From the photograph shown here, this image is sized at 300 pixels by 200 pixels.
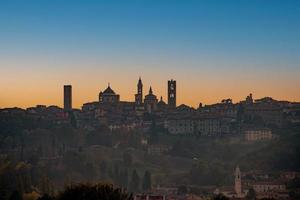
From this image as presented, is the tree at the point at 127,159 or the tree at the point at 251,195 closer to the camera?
the tree at the point at 251,195

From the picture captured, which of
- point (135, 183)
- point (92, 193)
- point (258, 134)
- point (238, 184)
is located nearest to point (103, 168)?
point (135, 183)

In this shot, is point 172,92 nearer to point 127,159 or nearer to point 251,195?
point 127,159

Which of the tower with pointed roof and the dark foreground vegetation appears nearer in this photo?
the dark foreground vegetation

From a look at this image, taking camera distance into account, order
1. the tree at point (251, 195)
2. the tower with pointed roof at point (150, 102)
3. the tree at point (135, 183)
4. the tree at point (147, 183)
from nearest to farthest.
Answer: the tree at point (251, 195)
the tree at point (147, 183)
the tree at point (135, 183)
the tower with pointed roof at point (150, 102)

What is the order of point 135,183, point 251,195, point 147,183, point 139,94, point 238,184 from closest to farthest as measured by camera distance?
point 251,195 < point 238,184 < point 147,183 < point 135,183 < point 139,94

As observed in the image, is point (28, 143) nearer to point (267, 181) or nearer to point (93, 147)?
point (93, 147)

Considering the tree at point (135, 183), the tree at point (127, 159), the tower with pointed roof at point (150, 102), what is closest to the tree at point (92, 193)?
the tree at point (135, 183)

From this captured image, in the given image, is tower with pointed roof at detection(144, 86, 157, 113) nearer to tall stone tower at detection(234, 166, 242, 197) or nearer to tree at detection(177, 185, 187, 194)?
tall stone tower at detection(234, 166, 242, 197)

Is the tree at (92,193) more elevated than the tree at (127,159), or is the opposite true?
the tree at (127,159)

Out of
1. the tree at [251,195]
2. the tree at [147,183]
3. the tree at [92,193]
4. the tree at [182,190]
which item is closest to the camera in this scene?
the tree at [92,193]

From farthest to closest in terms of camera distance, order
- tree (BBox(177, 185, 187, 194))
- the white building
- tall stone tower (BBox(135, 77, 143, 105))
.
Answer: tall stone tower (BBox(135, 77, 143, 105)) < the white building < tree (BBox(177, 185, 187, 194))

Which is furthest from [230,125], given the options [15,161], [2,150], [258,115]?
[15,161]

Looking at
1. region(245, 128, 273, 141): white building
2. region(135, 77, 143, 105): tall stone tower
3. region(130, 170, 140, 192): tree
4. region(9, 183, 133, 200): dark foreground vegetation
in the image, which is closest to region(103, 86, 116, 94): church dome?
region(135, 77, 143, 105): tall stone tower

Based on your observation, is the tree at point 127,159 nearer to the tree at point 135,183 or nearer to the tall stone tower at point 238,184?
the tree at point 135,183
